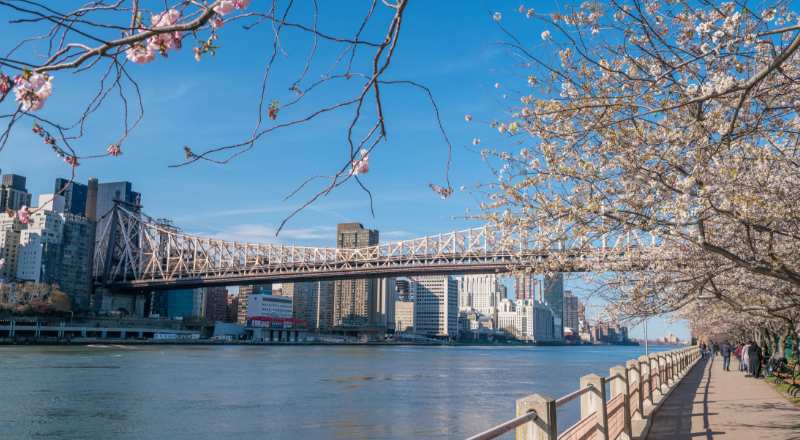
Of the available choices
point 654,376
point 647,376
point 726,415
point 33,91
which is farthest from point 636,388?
point 33,91

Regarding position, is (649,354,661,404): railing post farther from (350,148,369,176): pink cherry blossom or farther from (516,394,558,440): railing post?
(350,148,369,176): pink cherry blossom

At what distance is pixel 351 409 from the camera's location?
26766mm

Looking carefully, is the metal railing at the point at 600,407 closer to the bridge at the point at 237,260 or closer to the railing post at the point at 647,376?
the railing post at the point at 647,376

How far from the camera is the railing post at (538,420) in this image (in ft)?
20.0

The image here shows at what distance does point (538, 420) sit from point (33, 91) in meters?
4.79

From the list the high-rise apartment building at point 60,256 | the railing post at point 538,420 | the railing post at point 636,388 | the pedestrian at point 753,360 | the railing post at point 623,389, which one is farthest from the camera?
the high-rise apartment building at point 60,256

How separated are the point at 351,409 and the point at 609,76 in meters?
20.5

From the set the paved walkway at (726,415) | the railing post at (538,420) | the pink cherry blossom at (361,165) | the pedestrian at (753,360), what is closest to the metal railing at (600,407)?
the railing post at (538,420)

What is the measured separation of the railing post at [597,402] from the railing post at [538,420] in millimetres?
2844

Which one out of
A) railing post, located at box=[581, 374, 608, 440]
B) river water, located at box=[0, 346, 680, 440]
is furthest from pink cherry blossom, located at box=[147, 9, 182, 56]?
river water, located at box=[0, 346, 680, 440]

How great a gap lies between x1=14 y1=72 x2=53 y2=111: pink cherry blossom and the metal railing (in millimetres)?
3009

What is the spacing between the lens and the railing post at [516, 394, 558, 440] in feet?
20.0

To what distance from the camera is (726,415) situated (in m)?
14.2

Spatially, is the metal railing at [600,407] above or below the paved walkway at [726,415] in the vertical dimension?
above
